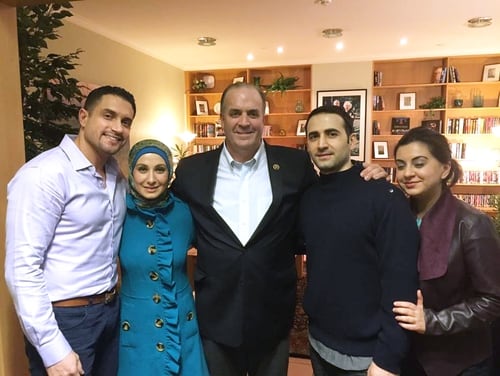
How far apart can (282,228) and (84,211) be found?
733mm

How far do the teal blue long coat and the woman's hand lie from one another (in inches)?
30.3

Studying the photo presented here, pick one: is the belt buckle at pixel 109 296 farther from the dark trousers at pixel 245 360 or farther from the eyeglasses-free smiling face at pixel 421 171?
the eyeglasses-free smiling face at pixel 421 171

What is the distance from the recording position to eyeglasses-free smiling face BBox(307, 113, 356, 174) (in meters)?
1.45

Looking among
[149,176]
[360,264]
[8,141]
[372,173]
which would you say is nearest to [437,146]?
[372,173]

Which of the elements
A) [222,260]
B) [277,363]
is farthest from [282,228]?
[277,363]

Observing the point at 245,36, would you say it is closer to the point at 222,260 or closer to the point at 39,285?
the point at 222,260

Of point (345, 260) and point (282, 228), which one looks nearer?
point (345, 260)

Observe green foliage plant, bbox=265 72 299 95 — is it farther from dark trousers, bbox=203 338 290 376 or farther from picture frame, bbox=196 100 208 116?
dark trousers, bbox=203 338 290 376

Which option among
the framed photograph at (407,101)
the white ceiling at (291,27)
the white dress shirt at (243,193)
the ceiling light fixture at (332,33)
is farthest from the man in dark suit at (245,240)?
the framed photograph at (407,101)

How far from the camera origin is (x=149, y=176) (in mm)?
1578

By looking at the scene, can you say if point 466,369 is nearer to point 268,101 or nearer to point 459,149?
point 459,149

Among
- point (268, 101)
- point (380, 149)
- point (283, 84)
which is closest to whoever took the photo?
point (380, 149)

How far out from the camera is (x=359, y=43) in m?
4.96

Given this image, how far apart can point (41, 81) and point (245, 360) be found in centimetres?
167
